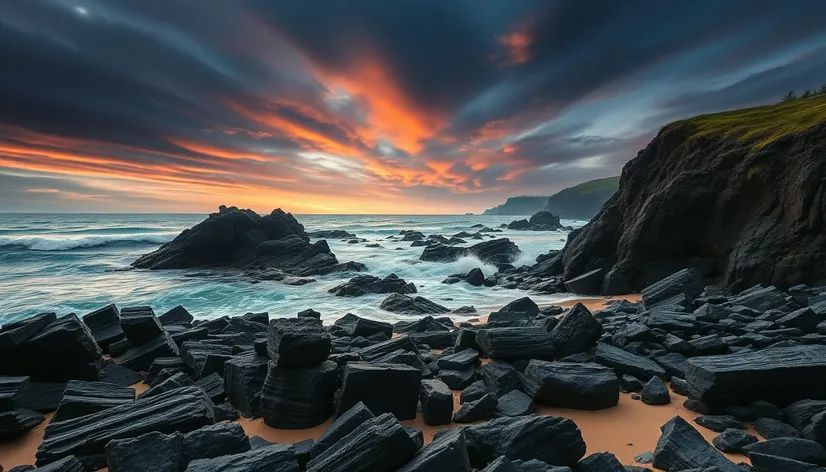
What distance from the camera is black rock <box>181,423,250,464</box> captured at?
4.44 m

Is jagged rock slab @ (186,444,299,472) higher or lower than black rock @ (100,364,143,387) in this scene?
higher

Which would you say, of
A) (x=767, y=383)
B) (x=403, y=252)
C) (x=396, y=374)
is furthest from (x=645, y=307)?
(x=403, y=252)

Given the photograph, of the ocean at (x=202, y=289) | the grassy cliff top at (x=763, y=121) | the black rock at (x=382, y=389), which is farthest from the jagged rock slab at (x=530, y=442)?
the grassy cliff top at (x=763, y=121)

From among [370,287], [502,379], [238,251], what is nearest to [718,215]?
[502,379]

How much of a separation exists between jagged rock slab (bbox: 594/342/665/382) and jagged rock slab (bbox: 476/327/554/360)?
962 millimetres

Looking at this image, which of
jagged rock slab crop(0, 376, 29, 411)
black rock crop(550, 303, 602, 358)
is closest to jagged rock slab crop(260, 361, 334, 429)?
jagged rock slab crop(0, 376, 29, 411)

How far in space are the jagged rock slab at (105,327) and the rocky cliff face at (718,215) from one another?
19.2 m

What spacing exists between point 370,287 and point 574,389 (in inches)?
694

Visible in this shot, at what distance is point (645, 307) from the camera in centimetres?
1272

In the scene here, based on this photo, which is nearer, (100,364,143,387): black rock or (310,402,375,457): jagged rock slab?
(310,402,375,457): jagged rock slab

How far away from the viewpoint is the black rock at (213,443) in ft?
14.6

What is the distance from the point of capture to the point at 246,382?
6785 mm

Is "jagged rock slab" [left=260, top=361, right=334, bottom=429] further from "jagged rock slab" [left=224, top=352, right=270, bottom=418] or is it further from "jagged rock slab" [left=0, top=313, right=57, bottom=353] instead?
"jagged rock slab" [left=0, top=313, right=57, bottom=353]

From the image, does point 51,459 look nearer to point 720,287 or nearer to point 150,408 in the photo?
point 150,408
